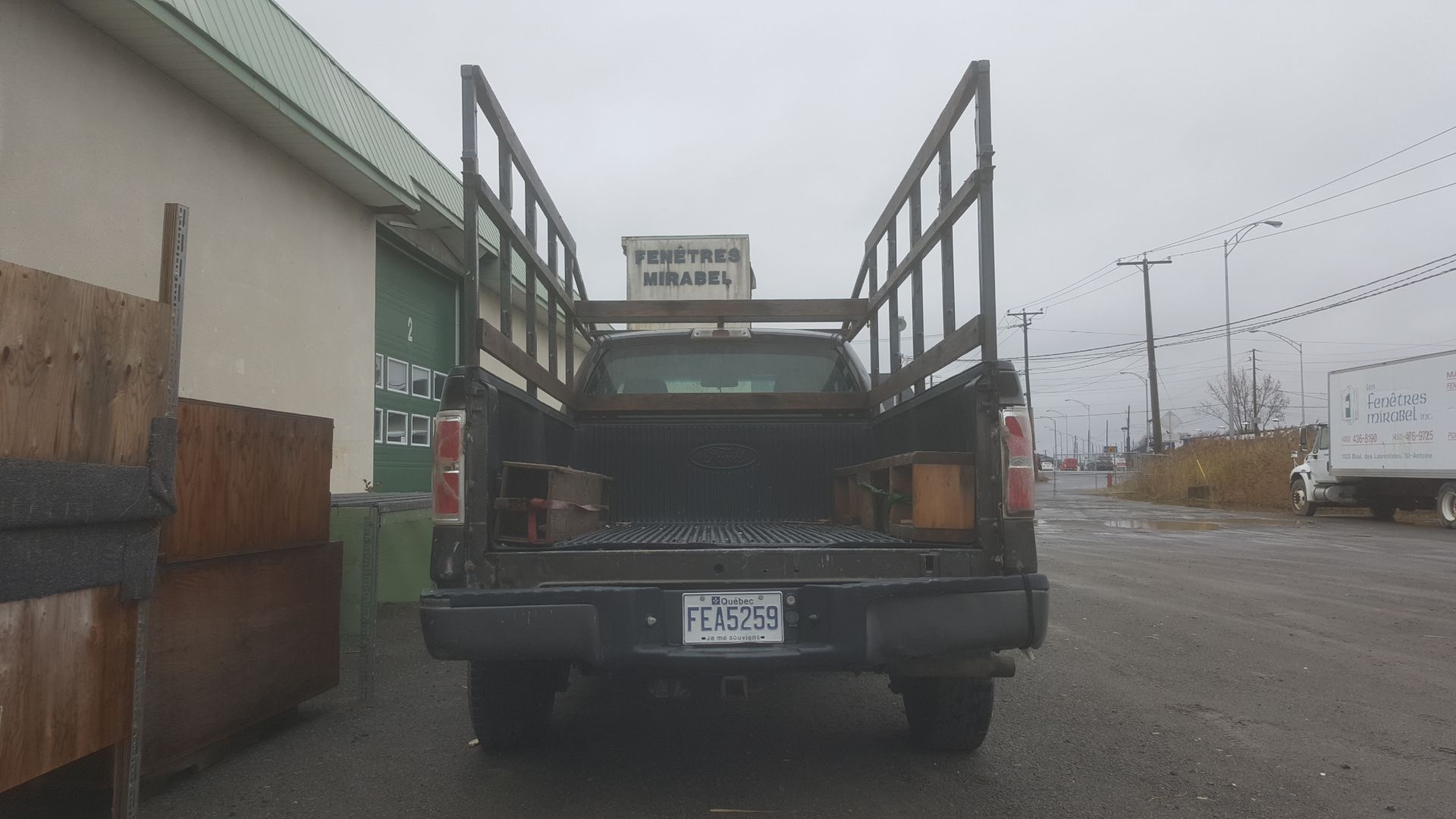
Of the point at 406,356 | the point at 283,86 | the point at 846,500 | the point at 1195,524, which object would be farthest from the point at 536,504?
the point at 1195,524

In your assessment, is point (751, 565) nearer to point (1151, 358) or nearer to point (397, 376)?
point (397, 376)

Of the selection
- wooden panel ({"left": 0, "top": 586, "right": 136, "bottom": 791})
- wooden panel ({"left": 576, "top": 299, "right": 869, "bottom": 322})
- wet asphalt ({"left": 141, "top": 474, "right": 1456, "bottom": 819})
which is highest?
wooden panel ({"left": 576, "top": 299, "right": 869, "bottom": 322})

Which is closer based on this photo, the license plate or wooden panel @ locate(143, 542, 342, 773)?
the license plate

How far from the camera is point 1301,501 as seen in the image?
22.4 m

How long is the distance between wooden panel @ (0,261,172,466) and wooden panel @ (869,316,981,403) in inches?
108

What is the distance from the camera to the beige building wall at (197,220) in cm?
573

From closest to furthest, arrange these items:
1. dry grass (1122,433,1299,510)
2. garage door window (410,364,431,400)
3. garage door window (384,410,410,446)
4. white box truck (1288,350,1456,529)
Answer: garage door window (384,410,410,446), garage door window (410,364,431,400), white box truck (1288,350,1456,529), dry grass (1122,433,1299,510)

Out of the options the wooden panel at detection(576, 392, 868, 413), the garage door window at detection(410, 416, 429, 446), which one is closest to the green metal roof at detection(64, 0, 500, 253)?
the garage door window at detection(410, 416, 429, 446)

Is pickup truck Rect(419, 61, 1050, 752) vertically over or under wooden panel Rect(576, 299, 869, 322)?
under

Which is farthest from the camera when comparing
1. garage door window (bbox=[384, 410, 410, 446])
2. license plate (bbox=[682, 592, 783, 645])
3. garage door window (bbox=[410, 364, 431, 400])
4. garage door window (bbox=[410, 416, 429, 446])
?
garage door window (bbox=[410, 364, 431, 400])

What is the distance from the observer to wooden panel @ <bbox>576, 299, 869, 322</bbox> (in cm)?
527

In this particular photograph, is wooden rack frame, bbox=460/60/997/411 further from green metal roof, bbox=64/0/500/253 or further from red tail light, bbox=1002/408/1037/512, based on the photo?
green metal roof, bbox=64/0/500/253

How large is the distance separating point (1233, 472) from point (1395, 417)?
33.2 feet

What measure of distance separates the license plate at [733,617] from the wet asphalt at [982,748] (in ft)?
2.06
